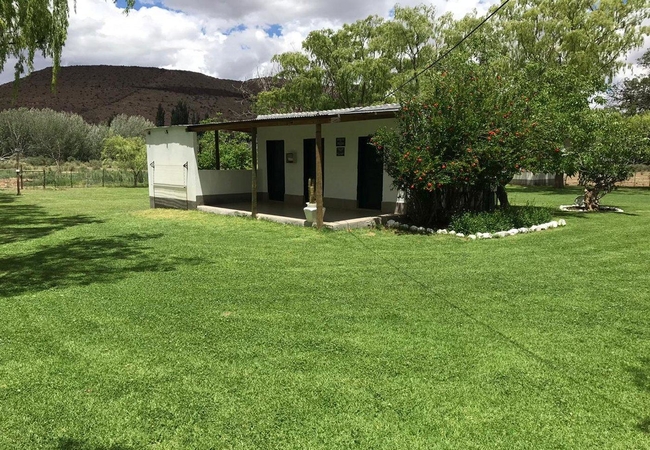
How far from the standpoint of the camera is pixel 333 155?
1217 centimetres

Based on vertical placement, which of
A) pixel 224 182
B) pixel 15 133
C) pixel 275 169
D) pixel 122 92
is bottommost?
pixel 224 182

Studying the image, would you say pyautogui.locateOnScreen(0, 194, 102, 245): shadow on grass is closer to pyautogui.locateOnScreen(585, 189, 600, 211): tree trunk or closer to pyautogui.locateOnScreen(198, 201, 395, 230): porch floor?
pyautogui.locateOnScreen(198, 201, 395, 230): porch floor

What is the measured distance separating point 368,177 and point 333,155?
1.24 metres

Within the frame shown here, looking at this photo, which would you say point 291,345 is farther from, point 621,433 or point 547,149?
point 547,149

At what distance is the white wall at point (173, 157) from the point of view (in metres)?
12.8

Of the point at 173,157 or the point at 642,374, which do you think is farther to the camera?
the point at 173,157

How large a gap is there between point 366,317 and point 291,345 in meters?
0.94

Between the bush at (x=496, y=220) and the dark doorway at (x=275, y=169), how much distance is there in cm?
655

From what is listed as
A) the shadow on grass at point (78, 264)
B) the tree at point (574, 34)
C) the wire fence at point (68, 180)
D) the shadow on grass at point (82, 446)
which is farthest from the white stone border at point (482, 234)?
the wire fence at point (68, 180)

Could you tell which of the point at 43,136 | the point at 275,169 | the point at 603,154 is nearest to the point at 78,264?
the point at 275,169

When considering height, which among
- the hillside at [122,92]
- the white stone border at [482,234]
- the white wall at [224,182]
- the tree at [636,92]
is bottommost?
the white stone border at [482,234]

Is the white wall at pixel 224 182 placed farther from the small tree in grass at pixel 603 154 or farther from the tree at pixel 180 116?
the tree at pixel 180 116

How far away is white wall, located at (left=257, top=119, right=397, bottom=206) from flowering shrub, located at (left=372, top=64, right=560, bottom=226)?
4.23 ft

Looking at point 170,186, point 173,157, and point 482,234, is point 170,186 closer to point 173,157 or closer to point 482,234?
point 173,157
